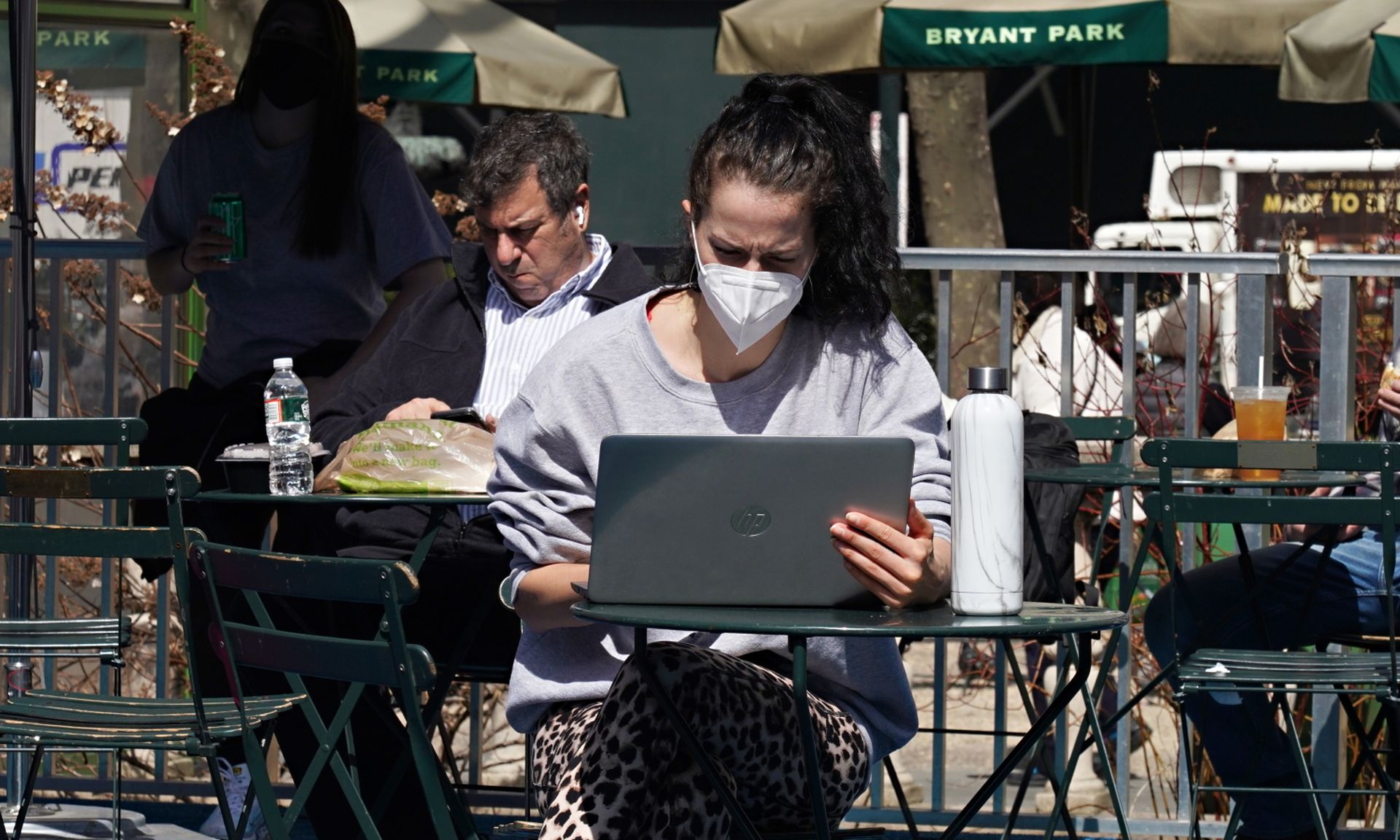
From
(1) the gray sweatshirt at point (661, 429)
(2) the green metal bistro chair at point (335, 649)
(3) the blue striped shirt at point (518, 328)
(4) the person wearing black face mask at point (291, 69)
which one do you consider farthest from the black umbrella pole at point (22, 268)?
(1) the gray sweatshirt at point (661, 429)

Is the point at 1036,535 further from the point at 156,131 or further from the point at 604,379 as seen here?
the point at 156,131

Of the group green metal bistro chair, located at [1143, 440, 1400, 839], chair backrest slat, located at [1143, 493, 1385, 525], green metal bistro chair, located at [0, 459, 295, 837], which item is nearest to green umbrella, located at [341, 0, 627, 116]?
green metal bistro chair, located at [0, 459, 295, 837]

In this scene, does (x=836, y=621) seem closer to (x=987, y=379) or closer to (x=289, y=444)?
(x=987, y=379)

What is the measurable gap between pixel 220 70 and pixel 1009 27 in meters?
→ 3.33

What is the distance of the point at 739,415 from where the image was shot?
3.04 m

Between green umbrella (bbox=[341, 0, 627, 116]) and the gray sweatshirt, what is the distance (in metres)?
5.92

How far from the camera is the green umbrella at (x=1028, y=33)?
8195mm

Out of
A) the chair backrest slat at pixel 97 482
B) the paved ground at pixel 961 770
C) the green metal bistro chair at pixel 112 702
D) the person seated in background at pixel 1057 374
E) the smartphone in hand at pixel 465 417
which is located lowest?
the paved ground at pixel 961 770

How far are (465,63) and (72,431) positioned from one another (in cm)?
482

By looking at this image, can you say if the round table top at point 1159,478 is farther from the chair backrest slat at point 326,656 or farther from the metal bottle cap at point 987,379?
the chair backrest slat at point 326,656

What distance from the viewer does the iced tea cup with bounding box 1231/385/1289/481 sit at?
168 inches

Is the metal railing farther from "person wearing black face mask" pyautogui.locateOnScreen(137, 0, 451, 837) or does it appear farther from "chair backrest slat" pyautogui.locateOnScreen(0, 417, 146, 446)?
"chair backrest slat" pyautogui.locateOnScreen(0, 417, 146, 446)

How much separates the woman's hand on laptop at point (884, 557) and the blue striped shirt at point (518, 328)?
2.11 m

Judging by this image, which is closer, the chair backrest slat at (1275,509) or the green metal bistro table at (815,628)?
the green metal bistro table at (815,628)
